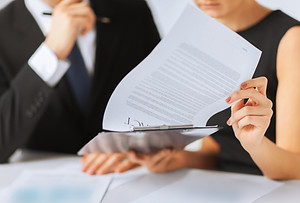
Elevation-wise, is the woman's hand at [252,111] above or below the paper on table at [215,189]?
above

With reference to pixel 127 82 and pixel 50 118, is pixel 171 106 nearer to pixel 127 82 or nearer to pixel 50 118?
pixel 127 82

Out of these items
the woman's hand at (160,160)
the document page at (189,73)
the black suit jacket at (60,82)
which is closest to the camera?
the document page at (189,73)

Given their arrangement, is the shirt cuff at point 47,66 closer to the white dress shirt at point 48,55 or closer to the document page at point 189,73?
the white dress shirt at point 48,55

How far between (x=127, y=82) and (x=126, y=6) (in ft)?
2.30

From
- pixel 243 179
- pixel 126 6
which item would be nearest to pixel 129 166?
pixel 243 179

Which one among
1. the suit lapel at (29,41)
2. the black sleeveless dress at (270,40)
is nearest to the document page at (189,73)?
the black sleeveless dress at (270,40)

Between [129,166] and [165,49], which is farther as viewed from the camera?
[129,166]

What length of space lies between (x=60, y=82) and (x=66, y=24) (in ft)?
0.62

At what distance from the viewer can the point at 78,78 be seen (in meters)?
1.44

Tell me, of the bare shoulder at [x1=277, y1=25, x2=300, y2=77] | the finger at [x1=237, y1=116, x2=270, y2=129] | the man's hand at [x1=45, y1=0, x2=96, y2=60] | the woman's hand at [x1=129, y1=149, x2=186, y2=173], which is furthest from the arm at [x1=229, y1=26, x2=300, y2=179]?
the man's hand at [x1=45, y1=0, x2=96, y2=60]

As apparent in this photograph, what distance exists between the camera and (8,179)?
121cm

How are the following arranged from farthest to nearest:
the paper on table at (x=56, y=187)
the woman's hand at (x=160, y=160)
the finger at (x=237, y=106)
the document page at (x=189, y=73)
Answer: the woman's hand at (x=160, y=160)
the paper on table at (x=56, y=187)
the finger at (x=237, y=106)
the document page at (x=189, y=73)

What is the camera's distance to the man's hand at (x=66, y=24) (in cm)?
133

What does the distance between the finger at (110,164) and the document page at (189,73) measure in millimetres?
322
